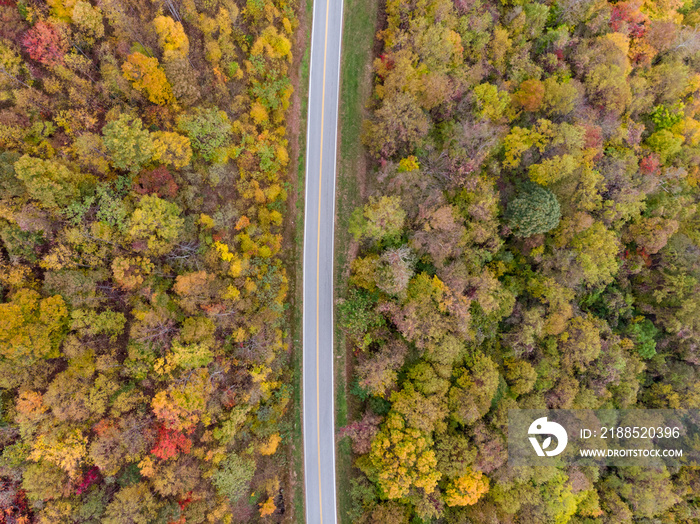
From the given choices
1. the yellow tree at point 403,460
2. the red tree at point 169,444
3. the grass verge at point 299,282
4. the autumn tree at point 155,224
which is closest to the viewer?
the autumn tree at point 155,224

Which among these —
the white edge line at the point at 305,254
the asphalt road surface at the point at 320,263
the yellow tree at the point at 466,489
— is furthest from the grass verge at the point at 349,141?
the yellow tree at the point at 466,489

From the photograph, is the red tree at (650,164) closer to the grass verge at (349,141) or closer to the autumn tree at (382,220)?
the autumn tree at (382,220)

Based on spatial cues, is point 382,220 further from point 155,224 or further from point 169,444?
point 169,444

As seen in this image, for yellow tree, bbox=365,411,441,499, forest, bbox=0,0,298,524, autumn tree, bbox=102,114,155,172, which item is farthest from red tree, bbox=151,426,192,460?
autumn tree, bbox=102,114,155,172

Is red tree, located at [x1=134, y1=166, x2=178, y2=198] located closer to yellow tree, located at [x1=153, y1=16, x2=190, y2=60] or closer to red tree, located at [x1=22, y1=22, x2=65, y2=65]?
yellow tree, located at [x1=153, y1=16, x2=190, y2=60]

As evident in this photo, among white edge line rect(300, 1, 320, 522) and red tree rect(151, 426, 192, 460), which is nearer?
red tree rect(151, 426, 192, 460)
